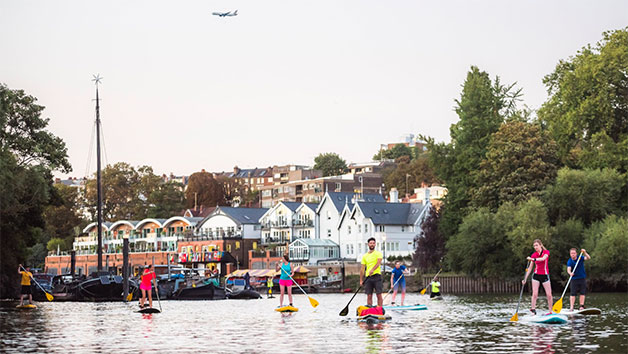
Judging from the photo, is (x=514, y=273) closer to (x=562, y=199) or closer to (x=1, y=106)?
(x=562, y=199)

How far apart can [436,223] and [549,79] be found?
1980cm

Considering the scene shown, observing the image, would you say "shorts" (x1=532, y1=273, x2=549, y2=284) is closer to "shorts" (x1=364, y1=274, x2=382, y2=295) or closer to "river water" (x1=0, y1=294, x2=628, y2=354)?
"river water" (x1=0, y1=294, x2=628, y2=354)

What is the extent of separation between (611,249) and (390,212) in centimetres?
5942

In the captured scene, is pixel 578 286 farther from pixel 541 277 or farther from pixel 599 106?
pixel 599 106

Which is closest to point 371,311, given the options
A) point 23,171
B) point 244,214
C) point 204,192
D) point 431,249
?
point 23,171

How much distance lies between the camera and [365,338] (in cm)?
2058

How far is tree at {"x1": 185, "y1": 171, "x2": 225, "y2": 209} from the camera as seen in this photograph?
179 meters

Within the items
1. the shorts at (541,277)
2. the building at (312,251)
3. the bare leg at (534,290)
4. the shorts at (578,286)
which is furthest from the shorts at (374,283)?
the building at (312,251)

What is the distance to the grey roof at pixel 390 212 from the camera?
401 feet

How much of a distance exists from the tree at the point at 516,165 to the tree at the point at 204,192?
103m

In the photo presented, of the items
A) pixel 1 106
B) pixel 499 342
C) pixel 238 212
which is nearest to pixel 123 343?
pixel 499 342

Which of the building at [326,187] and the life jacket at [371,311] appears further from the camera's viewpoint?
the building at [326,187]

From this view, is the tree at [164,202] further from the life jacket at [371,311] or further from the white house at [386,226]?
the life jacket at [371,311]

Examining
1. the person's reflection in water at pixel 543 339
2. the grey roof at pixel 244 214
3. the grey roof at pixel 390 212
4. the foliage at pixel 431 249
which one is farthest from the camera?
the grey roof at pixel 244 214
